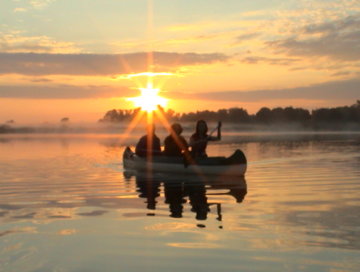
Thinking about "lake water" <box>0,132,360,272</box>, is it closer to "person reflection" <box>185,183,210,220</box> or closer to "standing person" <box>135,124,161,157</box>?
"person reflection" <box>185,183,210,220</box>

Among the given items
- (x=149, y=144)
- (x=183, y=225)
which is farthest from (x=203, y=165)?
(x=183, y=225)

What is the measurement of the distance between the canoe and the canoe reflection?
0.25m

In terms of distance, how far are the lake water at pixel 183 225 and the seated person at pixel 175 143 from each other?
2.88m

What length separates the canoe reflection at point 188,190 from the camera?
533 inches

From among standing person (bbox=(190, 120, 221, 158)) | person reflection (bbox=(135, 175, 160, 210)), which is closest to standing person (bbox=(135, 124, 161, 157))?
person reflection (bbox=(135, 175, 160, 210))

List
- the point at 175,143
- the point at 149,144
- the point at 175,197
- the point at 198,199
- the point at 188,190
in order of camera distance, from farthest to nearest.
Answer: the point at 149,144
the point at 175,143
the point at 188,190
the point at 175,197
the point at 198,199

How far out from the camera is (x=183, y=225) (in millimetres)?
11008

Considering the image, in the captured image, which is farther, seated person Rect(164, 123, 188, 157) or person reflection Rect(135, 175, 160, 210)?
seated person Rect(164, 123, 188, 157)

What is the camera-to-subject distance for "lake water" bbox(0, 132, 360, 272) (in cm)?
→ 827

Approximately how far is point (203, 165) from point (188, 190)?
419 cm

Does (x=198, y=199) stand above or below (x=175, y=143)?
below

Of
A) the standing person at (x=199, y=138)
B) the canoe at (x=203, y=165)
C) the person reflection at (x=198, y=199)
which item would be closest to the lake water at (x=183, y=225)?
the person reflection at (x=198, y=199)

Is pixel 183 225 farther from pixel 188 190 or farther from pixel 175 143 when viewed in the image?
pixel 175 143

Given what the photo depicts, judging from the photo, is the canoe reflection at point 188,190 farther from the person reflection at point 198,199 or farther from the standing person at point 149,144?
the standing person at point 149,144
